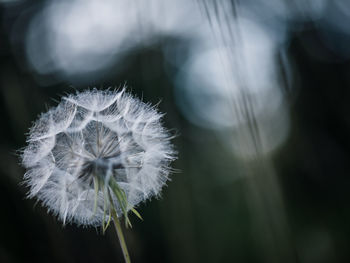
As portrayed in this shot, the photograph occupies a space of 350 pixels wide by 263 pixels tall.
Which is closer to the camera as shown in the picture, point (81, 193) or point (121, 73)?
point (81, 193)

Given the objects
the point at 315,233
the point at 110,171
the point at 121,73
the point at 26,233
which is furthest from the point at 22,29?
the point at 110,171

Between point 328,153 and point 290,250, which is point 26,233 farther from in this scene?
point 328,153

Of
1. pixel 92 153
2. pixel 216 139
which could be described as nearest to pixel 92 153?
pixel 92 153

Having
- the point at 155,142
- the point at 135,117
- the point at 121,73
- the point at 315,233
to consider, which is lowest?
the point at 315,233

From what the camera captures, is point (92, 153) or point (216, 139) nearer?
point (92, 153)

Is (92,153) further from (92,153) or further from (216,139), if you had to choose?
(216,139)

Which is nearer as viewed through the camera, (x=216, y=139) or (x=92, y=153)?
(x=92, y=153)
